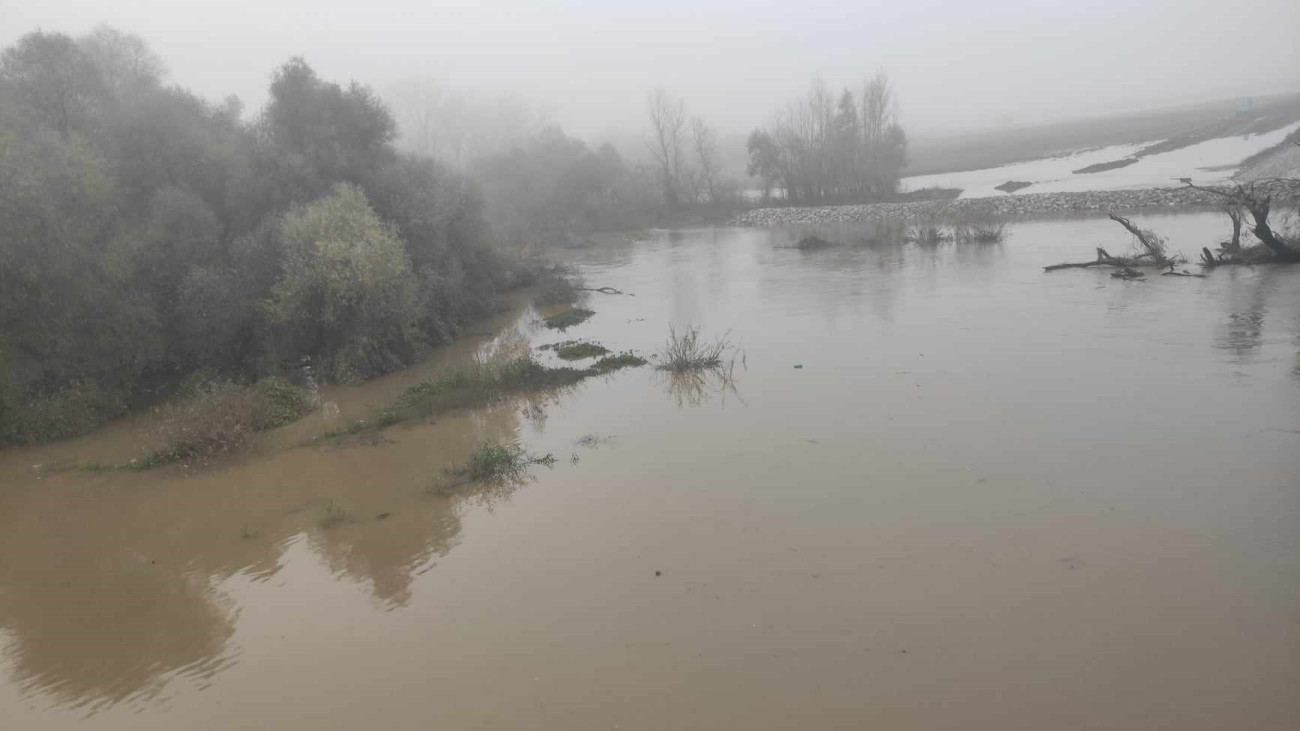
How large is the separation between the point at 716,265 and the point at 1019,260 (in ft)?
38.9

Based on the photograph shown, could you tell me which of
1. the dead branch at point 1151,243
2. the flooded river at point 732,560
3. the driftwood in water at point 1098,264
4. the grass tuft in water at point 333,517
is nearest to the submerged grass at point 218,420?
the flooded river at point 732,560

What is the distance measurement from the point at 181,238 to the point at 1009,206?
118ft

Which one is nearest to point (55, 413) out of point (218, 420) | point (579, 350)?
point (218, 420)

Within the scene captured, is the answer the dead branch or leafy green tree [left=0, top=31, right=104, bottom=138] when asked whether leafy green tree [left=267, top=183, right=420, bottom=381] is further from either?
the dead branch

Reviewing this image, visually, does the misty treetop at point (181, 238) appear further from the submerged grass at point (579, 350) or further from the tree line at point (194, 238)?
the submerged grass at point (579, 350)

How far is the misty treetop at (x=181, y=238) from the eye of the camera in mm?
13758

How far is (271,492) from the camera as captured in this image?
423 inches

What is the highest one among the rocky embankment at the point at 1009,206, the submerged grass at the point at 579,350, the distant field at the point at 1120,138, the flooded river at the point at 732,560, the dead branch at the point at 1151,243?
the distant field at the point at 1120,138

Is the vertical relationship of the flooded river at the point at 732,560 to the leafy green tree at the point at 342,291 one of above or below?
below

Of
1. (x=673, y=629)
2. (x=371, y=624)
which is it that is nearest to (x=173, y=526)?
(x=371, y=624)

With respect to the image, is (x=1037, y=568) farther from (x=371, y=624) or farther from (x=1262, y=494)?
(x=371, y=624)

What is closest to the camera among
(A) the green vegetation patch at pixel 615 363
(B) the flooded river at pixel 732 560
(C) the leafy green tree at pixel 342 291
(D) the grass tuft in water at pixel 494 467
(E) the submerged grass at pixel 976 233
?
(B) the flooded river at pixel 732 560

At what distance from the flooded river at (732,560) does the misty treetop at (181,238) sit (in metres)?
1.97

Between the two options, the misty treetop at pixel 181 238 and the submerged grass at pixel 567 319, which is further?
the submerged grass at pixel 567 319
